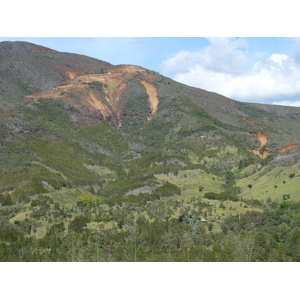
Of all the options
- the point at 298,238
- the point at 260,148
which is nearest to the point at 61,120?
the point at 260,148

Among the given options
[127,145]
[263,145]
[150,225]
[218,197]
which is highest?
[263,145]

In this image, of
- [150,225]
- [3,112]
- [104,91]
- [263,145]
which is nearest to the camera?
[150,225]

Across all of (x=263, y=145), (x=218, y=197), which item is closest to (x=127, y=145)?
(x=263, y=145)

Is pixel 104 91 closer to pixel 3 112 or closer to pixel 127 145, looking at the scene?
pixel 127 145

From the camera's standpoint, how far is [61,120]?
126 metres

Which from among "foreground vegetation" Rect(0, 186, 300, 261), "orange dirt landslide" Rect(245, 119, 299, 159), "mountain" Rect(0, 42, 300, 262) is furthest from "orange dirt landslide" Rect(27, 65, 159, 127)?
"foreground vegetation" Rect(0, 186, 300, 261)

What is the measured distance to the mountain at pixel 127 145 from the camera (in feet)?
218

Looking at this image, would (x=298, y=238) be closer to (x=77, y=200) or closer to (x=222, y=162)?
(x=77, y=200)

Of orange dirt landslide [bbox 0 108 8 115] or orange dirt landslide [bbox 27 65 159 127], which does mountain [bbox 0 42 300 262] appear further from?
orange dirt landslide [bbox 27 65 159 127]

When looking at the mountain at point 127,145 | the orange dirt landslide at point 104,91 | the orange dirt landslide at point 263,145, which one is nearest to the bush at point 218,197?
the mountain at point 127,145

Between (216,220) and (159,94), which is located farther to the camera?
(159,94)

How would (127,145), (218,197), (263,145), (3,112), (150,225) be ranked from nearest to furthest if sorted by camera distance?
(150,225) → (218,197) → (3,112) → (263,145) → (127,145)

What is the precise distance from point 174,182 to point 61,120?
5902 cm

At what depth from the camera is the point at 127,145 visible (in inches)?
4887
